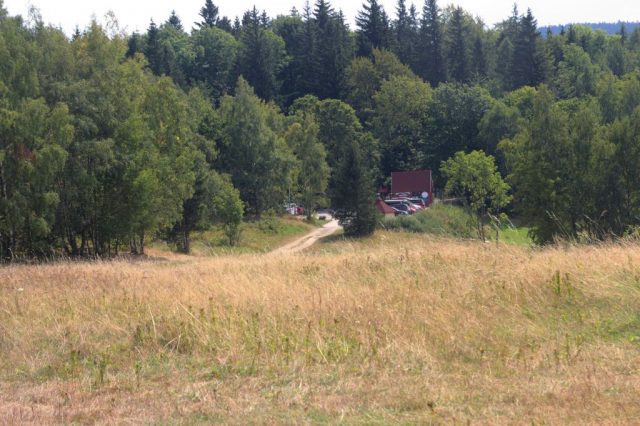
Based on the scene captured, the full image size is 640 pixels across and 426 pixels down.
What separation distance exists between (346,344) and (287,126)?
231 ft

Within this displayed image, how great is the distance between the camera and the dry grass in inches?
210

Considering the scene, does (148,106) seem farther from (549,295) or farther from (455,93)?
(455,93)

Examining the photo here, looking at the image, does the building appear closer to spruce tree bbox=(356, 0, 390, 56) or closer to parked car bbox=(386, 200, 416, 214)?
parked car bbox=(386, 200, 416, 214)

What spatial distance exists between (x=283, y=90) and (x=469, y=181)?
54747 mm

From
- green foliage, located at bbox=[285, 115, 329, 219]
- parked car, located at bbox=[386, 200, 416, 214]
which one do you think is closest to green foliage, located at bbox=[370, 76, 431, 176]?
parked car, located at bbox=[386, 200, 416, 214]

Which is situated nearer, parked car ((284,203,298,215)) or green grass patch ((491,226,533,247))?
green grass patch ((491,226,533,247))

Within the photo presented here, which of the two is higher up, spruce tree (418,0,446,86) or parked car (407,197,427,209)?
spruce tree (418,0,446,86)

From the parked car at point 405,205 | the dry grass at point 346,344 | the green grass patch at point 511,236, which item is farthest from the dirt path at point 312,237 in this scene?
the dry grass at point 346,344

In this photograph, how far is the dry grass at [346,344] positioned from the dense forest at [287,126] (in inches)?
349

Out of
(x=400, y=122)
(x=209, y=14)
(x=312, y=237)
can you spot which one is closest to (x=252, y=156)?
(x=312, y=237)

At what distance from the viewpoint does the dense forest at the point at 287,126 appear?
32.5 m

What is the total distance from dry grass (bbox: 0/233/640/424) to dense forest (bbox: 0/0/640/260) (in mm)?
8854

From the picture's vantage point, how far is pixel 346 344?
6969 millimetres

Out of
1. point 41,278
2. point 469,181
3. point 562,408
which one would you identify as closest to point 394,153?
point 469,181
